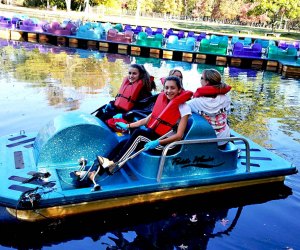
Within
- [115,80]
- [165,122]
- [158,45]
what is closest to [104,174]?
[165,122]

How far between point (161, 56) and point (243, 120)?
10.6 m

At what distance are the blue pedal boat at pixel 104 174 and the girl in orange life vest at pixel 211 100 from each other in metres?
0.22

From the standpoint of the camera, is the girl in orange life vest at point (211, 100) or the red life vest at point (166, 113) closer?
the red life vest at point (166, 113)

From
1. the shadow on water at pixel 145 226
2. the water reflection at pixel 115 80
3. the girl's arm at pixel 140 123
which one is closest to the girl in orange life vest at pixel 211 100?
the girl's arm at pixel 140 123

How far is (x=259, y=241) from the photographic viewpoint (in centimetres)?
434

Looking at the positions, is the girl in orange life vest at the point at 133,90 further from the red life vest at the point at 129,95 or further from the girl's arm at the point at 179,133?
the girl's arm at the point at 179,133

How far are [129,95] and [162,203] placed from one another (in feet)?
5.85

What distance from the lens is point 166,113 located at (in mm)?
4727

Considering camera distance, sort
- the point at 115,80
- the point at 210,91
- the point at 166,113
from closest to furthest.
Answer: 1. the point at 166,113
2. the point at 210,91
3. the point at 115,80

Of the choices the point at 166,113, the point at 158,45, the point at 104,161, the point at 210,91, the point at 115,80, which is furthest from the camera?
the point at 158,45

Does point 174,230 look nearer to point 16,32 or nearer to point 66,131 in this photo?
point 66,131

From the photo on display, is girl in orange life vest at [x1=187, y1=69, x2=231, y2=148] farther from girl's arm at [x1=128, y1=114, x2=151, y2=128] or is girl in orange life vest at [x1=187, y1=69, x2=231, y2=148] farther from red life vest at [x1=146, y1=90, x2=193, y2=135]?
girl's arm at [x1=128, y1=114, x2=151, y2=128]

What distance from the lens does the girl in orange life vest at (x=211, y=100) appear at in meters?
4.97

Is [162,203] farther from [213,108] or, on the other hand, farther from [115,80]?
[115,80]
